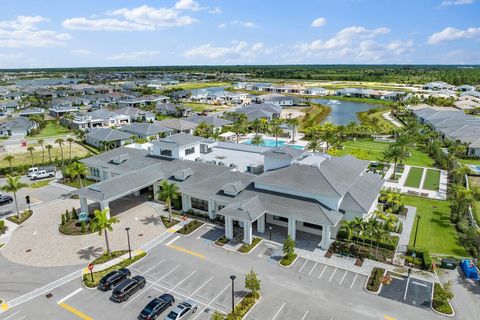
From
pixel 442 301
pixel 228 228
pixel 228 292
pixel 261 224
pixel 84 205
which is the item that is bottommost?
pixel 228 292

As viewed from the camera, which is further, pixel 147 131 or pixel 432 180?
pixel 147 131

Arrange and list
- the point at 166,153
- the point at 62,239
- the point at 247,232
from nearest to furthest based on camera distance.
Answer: the point at 247,232 < the point at 62,239 < the point at 166,153

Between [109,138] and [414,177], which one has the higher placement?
[109,138]

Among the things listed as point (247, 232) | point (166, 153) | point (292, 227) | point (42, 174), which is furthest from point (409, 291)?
point (42, 174)

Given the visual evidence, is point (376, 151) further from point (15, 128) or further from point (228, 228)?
point (15, 128)

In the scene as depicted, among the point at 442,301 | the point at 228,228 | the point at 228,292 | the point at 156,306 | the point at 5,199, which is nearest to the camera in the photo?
A: the point at 156,306

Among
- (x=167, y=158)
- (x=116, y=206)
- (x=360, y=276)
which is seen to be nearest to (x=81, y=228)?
(x=116, y=206)

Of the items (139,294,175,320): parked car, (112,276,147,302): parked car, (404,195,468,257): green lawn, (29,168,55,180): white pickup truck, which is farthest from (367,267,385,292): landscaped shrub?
(29,168,55,180): white pickup truck

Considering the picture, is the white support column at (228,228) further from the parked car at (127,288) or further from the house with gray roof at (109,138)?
the house with gray roof at (109,138)

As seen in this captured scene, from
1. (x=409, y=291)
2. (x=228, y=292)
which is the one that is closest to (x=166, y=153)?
(x=228, y=292)
